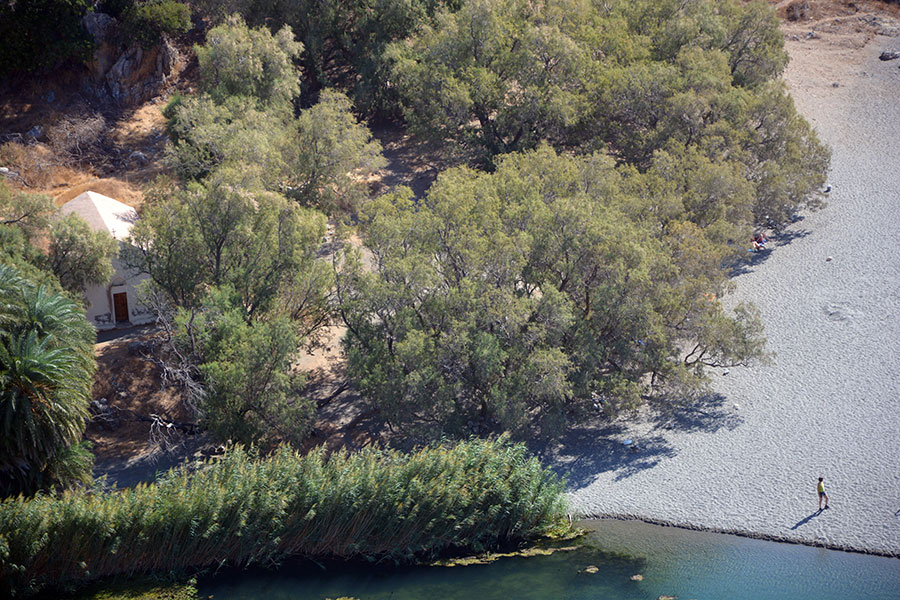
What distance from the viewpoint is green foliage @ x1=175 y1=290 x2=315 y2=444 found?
28656 mm

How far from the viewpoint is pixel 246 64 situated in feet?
140

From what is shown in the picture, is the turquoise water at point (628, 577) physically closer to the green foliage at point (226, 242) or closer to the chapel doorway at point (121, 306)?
the green foliage at point (226, 242)

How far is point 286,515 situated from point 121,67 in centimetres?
3322

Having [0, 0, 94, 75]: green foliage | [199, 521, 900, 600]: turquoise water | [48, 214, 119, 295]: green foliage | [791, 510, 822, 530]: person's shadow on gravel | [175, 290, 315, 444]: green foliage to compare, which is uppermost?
[0, 0, 94, 75]: green foliage

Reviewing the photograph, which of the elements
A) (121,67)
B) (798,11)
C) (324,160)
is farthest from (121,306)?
(798,11)

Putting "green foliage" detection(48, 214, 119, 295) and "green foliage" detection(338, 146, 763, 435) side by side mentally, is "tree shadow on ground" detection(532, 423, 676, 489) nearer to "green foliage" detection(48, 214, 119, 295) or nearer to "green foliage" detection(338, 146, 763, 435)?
"green foliage" detection(338, 146, 763, 435)

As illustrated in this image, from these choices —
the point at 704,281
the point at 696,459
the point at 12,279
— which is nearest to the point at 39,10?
the point at 12,279

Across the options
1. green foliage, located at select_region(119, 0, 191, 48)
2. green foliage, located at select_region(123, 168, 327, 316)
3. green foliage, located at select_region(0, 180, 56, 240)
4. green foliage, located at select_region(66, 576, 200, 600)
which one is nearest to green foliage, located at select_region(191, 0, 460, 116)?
green foliage, located at select_region(119, 0, 191, 48)

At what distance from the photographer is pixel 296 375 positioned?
99.8ft

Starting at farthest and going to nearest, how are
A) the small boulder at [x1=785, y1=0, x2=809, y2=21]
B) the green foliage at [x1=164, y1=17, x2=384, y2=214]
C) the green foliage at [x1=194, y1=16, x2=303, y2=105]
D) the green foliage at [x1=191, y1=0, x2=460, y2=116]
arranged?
the small boulder at [x1=785, y1=0, x2=809, y2=21] < the green foliage at [x1=191, y1=0, x2=460, y2=116] < the green foliage at [x1=194, y1=16, x2=303, y2=105] < the green foliage at [x1=164, y1=17, x2=384, y2=214]

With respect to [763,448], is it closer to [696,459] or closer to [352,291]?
[696,459]

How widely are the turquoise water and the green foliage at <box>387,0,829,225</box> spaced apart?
22573mm

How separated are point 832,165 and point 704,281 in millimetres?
23201

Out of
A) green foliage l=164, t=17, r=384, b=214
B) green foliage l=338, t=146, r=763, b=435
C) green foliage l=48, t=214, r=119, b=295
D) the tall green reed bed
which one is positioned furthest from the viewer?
green foliage l=164, t=17, r=384, b=214
